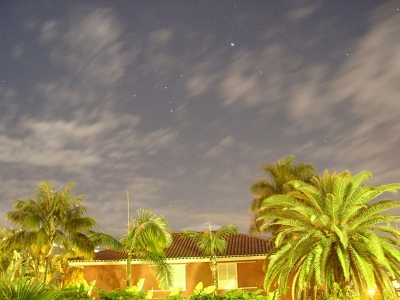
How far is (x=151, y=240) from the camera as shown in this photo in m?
24.8

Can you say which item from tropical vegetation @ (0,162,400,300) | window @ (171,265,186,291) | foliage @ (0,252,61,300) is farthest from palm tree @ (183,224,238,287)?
foliage @ (0,252,61,300)

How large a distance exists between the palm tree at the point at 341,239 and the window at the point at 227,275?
7.63 m

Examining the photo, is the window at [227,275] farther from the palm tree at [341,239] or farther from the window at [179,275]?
the palm tree at [341,239]

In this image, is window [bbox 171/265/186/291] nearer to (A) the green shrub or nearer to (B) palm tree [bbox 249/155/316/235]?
(B) palm tree [bbox 249/155/316/235]

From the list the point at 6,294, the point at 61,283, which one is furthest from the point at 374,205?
the point at 61,283

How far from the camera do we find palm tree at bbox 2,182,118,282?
28.0 m

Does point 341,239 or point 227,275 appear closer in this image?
point 341,239

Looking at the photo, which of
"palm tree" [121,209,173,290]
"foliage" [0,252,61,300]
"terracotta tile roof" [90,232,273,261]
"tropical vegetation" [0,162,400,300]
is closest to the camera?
"foliage" [0,252,61,300]

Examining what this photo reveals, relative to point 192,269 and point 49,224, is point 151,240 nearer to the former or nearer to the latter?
point 192,269

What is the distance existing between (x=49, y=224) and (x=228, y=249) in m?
11.4

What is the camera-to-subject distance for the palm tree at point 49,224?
1103 inches

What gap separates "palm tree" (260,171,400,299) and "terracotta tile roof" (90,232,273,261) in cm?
761

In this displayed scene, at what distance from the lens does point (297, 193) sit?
22.6 metres

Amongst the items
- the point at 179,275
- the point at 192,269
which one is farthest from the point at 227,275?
the point at 179,275
